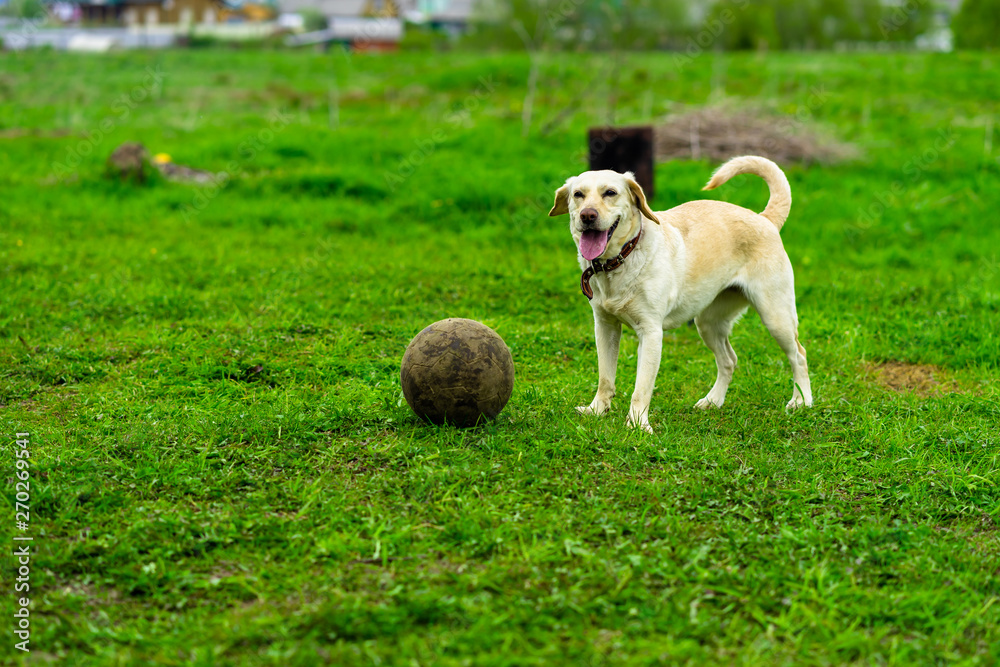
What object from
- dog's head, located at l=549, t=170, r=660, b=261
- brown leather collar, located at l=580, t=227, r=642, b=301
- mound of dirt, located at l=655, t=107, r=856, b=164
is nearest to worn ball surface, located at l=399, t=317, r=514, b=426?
brown leather collar, located at l=580, t=227, r=642, b=301

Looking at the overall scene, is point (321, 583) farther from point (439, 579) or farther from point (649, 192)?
point (649, 192)

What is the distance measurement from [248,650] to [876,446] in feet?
13.6

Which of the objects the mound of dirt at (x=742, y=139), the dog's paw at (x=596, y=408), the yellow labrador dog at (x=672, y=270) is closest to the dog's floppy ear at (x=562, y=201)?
the yellow labrador dog at (x=672, y=270)

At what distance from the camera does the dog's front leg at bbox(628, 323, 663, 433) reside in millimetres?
5988

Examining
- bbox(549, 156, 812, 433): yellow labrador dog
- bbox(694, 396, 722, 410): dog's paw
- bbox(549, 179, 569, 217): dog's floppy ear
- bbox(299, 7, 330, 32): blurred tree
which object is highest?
bbox(299, 7, 330, 32): blurred tree

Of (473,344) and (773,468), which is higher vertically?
(473,344)

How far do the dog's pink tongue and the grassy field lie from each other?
1150 millimetres

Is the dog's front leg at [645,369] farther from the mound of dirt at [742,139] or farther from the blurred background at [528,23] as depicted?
the blurred background at [528,23]

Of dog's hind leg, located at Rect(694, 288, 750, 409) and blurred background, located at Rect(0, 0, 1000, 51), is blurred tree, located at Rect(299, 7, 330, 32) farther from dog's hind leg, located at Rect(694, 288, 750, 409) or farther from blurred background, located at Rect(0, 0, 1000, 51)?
dog's hind leg, located at Rect(694, 288, 750, 409)

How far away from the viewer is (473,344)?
5730 millimetres

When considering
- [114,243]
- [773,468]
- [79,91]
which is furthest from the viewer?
[79,91]

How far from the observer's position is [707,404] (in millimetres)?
6688

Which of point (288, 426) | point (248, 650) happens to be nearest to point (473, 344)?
point (288, 426)

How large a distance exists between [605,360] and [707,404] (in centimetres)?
99
